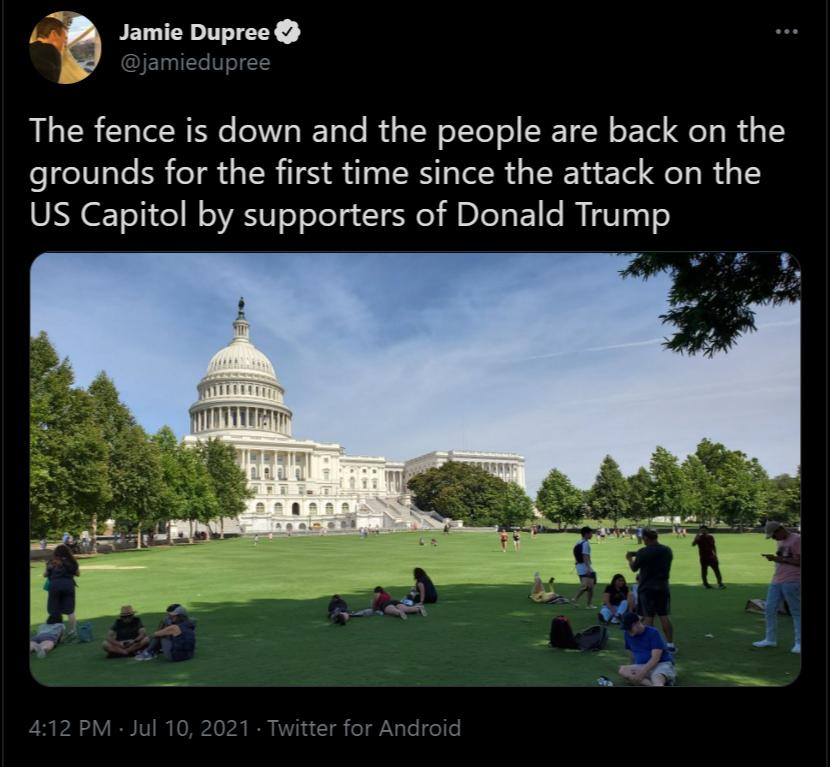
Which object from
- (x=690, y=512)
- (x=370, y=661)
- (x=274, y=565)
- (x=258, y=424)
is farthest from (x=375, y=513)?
(x=370, y=661)

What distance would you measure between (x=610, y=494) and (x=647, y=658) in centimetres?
7385

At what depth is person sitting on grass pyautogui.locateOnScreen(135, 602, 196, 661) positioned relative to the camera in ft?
32.3

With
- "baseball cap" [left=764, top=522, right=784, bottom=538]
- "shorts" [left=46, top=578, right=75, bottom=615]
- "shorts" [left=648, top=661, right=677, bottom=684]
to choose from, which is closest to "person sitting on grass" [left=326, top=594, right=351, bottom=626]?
"shorts" [left=46, top=578, right=75, bottom=615]

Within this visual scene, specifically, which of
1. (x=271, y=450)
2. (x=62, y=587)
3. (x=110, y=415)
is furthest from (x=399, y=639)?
(x=271, y=450)

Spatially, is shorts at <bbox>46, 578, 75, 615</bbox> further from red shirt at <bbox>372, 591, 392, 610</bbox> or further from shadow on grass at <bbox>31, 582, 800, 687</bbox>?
red shirt at <bbox>372, 591, 392, 610</bbox>

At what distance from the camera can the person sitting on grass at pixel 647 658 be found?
8180 mm

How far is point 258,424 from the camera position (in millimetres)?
128250

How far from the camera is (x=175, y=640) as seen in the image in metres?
9.95

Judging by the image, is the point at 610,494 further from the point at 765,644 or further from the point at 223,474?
the point at 765,644

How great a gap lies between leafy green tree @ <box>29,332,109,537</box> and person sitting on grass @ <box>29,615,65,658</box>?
2032cm

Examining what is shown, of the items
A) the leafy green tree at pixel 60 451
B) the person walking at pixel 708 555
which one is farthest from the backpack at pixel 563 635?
the leafy green tree at pixel 60 451
